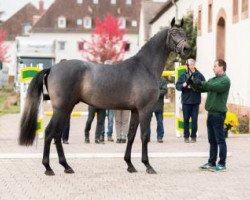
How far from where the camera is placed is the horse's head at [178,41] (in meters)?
11.9

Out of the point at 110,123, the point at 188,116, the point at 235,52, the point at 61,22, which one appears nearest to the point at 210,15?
the point at 235,52

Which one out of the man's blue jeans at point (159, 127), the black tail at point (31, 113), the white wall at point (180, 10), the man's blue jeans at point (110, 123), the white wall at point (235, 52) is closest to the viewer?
the black tail at point (31, 113)

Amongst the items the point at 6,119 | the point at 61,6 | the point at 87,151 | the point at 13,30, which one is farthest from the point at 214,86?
the point at 13,30

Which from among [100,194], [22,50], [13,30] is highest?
[13,30]

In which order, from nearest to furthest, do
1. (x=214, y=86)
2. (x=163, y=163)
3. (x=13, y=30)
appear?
(x=214, y=86), (x=163, y=163), (x=13, y=30)

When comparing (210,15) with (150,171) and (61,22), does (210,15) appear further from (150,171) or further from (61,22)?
(61,22)

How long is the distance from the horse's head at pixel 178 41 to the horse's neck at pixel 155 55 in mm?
164

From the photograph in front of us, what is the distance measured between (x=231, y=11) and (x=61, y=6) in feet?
256

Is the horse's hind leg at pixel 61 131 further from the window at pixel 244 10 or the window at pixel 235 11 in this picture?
the window at pixel 235 11

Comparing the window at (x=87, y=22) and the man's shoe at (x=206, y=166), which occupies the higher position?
the window at (x=87, y=22)

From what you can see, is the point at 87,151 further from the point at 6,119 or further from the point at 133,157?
the point at 6,119

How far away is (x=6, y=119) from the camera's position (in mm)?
26531

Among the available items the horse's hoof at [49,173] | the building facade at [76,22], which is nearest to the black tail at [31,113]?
the horse's hoof at [49,173]

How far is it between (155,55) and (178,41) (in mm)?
491
